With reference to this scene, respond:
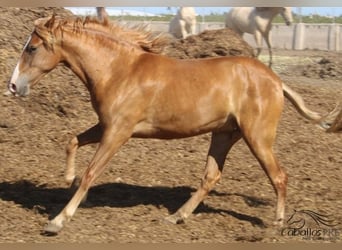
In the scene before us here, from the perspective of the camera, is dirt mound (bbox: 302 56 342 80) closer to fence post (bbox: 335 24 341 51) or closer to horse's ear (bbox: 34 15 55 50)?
fence post (bbox: 335 24 341 51)

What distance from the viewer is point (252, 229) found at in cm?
634

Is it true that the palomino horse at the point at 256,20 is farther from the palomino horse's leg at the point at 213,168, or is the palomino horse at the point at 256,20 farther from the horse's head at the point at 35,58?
the horse's head at the point at 35,58

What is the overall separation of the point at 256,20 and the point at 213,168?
36.0ft

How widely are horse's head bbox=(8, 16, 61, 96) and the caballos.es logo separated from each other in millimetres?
2717

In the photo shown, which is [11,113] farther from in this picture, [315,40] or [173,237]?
[315,40]

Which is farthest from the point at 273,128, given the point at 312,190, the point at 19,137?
the point at 19,137

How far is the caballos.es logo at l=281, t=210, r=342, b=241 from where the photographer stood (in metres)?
6.14

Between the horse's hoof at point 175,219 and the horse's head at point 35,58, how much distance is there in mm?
1796

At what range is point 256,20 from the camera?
56.4 feet

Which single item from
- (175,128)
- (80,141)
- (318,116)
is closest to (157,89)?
(175,128)

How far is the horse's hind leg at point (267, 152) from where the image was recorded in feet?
21.0

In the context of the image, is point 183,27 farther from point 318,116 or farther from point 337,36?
point 318,116

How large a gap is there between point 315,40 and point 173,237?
18.5m

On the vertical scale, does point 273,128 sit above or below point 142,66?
below
